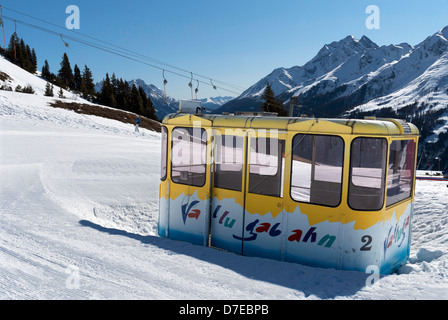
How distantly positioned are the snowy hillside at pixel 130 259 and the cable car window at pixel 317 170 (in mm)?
1276

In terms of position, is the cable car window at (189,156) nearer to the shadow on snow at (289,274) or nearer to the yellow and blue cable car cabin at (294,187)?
the yellow and blue cable car cabin at (294,187)

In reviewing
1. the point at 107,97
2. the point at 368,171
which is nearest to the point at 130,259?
the point at 368,171

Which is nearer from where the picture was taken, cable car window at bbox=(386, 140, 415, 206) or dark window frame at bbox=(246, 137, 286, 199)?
cable car window at bbox=(386, 140, 415, 206)

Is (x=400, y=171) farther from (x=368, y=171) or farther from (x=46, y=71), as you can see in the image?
(x=46, y=71)

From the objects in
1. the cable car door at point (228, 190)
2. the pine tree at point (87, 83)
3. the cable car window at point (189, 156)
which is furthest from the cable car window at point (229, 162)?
the pine tree at point (87, 83)

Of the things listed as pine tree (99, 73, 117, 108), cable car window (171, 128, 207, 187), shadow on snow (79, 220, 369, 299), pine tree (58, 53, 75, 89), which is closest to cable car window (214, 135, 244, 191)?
cable car window (171, 128, 207, 187)

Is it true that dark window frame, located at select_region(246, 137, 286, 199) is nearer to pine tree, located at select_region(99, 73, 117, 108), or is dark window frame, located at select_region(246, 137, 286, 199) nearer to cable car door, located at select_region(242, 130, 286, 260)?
cable car door, located at select_region(242, 130, 286, 260)

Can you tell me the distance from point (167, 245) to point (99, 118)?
32542mm

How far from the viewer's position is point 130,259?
655cm

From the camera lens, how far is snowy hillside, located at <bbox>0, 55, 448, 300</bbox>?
208 inches

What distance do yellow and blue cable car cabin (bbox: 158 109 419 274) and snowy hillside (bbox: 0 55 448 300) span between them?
1.61 feet

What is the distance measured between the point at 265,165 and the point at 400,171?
2.54m

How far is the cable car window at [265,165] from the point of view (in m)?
7.16

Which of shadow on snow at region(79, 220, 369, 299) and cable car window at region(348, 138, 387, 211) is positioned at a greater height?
cable car window at region(348, 138, 387, 211)
